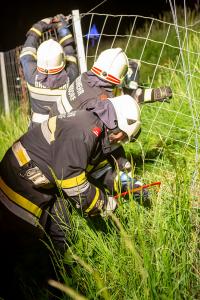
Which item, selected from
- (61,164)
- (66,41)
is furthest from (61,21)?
(61,164)

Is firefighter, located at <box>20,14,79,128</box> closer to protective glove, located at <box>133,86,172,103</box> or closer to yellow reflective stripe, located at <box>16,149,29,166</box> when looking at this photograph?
protective glove, located at <box>133,86,172,103</box>

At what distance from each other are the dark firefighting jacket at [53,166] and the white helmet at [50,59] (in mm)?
1352

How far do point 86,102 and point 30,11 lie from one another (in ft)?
45.0

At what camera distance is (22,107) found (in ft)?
23.6

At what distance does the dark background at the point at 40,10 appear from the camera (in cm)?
1522

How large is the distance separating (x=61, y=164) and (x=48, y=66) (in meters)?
1.77

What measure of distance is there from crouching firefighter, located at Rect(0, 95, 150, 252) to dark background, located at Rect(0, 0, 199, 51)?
483 inches

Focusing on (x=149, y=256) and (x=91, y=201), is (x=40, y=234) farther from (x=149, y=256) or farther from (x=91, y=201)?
(x=149, y=256)

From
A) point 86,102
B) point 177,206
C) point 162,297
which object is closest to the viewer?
point 162,297

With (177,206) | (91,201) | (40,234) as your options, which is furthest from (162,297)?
(40,234)

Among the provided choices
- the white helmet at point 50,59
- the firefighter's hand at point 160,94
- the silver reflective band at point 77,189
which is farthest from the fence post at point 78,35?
the silver reflective band at point 77,189

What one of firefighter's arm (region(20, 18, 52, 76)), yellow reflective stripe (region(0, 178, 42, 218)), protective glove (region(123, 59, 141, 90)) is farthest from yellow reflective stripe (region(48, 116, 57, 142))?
firefighter's arm (region(20, 18, 52, 76))

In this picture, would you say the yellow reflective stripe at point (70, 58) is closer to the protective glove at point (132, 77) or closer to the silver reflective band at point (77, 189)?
the protective glove at point (132, 77)

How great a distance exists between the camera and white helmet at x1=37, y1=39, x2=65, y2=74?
4289 millimetres
